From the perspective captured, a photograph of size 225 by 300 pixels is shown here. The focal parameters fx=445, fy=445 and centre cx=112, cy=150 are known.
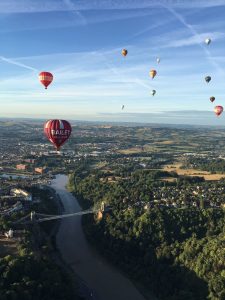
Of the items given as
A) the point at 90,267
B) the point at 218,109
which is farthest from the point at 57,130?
the point at 218,109

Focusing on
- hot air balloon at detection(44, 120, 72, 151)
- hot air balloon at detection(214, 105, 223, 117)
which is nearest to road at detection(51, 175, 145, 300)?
hot air balloon at detection(44, 120, 72, 151)

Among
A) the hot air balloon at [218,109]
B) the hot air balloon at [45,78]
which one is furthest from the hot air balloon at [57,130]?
the hot air balloon at [218,109]

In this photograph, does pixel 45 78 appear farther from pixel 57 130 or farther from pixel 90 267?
pixel 90 267

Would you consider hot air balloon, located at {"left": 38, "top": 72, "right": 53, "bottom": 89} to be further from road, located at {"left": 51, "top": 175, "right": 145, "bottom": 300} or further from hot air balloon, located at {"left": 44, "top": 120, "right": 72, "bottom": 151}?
road, located at {"left": 51, "top": 175, "right": 145, "bottom": 300}

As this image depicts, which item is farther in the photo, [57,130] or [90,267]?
[90,267]

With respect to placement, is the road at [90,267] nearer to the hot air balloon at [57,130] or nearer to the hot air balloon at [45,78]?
the hot air balloon at [57,130]

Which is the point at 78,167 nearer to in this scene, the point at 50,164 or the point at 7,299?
the point at 50,164
